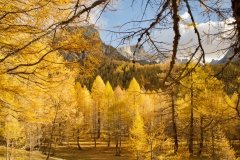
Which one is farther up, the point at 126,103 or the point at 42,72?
the point at 126,103

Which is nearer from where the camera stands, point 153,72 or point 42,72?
point 42,72

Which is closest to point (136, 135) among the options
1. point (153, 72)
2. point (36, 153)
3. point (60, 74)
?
point (36, 153)

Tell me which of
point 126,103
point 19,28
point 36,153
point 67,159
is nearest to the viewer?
point 19,28

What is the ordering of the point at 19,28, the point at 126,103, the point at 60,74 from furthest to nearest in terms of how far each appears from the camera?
the point at 126,103 → the point at 60,74 → the point at 19,28

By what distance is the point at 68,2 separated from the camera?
5660 millimetres

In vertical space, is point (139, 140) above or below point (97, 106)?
below

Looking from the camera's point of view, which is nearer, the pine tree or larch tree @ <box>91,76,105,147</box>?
the pine tree

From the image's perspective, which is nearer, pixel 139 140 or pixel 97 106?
pixel 139 140

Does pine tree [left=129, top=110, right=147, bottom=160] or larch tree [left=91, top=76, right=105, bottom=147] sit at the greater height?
larch tree [left=91, top=76, right=105, bottom=147]

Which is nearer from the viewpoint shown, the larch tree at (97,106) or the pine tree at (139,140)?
the pine tree at (139,140)

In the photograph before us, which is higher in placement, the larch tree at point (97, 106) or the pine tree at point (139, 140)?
the larch tree at point (97, 106)

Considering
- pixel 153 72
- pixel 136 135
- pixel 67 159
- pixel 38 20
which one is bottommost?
pixel 67 159

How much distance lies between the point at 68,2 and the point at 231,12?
3.49 metres

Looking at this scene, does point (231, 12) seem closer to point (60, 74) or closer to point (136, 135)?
point (60, 74)
